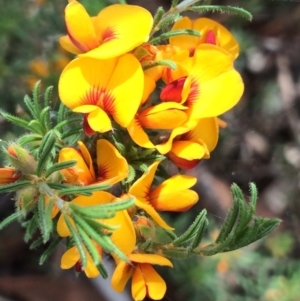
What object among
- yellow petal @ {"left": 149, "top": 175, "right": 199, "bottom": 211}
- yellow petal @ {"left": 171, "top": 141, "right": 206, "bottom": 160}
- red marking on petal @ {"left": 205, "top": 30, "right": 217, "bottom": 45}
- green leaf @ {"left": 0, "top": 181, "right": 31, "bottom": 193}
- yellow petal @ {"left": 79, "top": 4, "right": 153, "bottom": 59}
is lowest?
yellow petal @ {"left": 149, "top": 175, "right": 199, "bottom": 211}

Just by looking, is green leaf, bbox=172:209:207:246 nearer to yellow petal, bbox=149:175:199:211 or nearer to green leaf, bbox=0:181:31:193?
yellow petal, bbox=149:175:199:211

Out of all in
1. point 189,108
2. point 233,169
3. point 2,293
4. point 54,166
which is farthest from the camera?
point 233,169

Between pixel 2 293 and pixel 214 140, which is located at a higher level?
pixel 214 140

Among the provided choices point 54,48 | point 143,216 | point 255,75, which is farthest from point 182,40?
point 255,75

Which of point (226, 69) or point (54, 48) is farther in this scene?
point (54, 48)

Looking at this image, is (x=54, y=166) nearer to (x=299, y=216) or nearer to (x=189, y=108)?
(x=189, y=108)

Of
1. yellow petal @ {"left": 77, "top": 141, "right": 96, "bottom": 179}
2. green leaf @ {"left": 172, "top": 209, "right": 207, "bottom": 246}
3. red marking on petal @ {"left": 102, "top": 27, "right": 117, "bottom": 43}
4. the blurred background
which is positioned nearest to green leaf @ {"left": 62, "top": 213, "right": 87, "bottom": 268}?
yellow petal @ {"left": 77, "top": 141, "right": 96, "bottom": 179}
